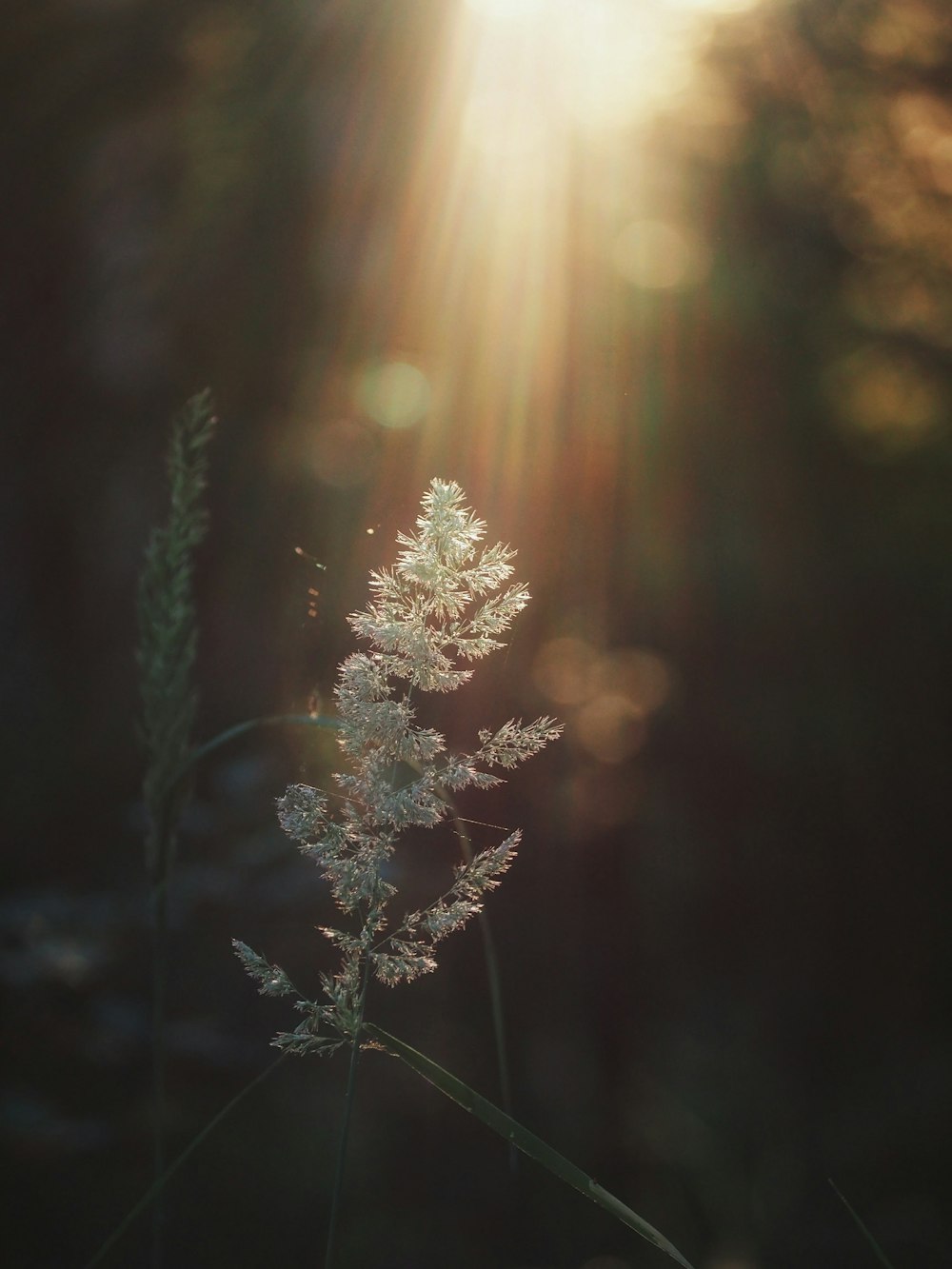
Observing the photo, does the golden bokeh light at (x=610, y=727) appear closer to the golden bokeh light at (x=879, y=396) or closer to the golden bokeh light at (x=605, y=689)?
the golden bokeh light at (x=605, y=689)

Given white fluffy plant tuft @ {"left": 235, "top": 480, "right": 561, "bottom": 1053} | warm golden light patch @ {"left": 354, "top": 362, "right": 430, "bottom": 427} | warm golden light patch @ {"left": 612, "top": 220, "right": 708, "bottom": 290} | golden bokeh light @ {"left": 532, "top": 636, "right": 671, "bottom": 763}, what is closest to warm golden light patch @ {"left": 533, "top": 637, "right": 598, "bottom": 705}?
golden bokeh light @ {"left": 532, "top": 636, "right": 671, "bottom": 763}

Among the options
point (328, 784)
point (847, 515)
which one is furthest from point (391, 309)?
point (328, 784)

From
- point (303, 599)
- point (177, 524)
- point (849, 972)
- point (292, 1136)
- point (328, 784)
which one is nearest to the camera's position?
point (177, 524)

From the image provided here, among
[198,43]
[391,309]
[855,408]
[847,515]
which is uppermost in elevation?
→ [198,43]

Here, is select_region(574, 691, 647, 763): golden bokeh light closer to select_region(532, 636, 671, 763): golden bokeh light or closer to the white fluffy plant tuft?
select_region(532, 636, 671, 763): golden bokeh light

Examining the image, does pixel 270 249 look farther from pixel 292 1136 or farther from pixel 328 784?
pixel 292 1136

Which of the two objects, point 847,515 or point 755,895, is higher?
point 847,515

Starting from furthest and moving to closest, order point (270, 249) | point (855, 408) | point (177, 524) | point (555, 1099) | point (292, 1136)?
point (270, 249), point (855, 408), point (555, 1099), point (292, 1136), point (177, 524)

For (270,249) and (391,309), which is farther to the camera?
(270,249)
